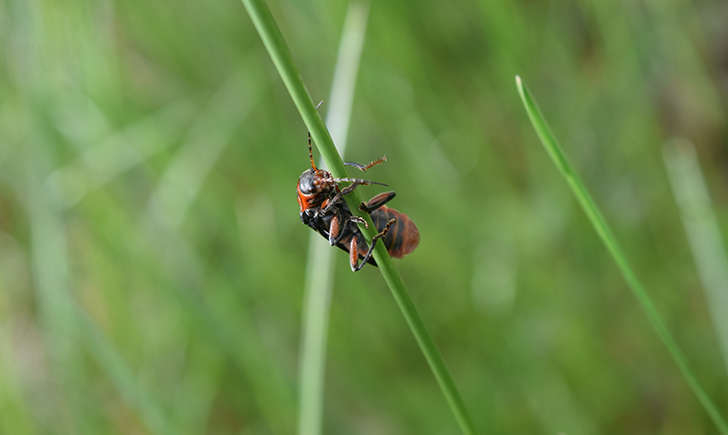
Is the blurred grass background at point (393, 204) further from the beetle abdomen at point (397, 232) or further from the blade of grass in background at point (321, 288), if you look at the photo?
the beetle abdomen at point (397, 232)

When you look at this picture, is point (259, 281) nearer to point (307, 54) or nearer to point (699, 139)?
point (307, 54)

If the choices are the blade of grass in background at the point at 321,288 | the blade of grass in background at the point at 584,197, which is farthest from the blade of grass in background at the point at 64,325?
the blade of grass in background at the point at 584,197

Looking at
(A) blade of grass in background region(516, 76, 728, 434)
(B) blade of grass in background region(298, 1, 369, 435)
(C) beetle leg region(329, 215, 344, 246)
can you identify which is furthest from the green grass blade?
(B) blade of grass in background region(298, 1, 369, 435)

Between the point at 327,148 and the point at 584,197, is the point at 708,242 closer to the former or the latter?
the point at 584,197

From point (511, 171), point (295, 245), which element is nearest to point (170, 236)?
point (295, 245)

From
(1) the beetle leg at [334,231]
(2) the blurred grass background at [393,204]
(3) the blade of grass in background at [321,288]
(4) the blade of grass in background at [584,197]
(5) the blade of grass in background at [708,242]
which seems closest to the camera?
(4) the blade of grass in background at [584,197]

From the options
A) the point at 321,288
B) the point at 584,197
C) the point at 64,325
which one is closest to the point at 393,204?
the point at 321,288

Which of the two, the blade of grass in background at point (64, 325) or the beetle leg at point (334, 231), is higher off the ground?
the blade of grass in background at point (64, 325)
